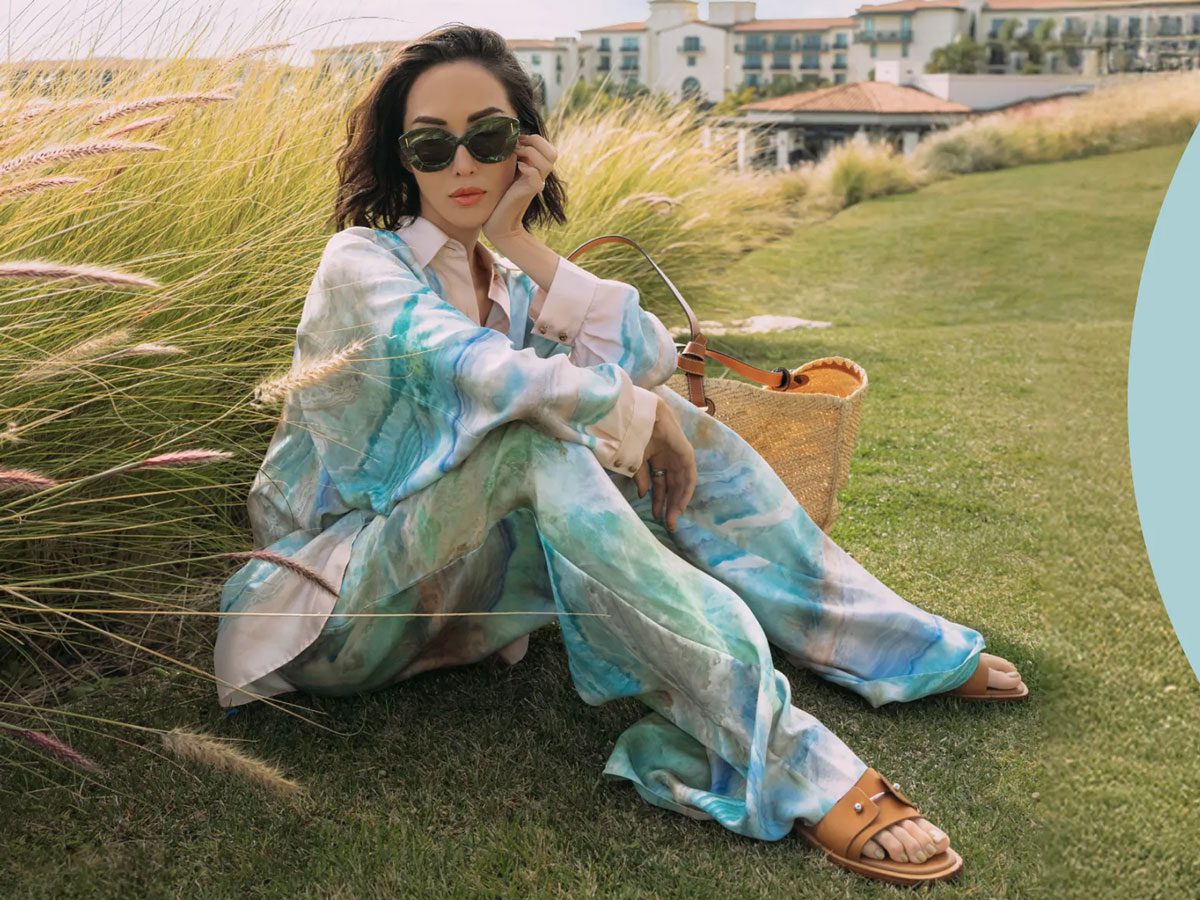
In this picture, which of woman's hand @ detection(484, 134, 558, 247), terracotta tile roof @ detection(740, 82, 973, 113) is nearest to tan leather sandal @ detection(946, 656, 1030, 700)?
woman's hand @ detection(484, 134, 558, 247)

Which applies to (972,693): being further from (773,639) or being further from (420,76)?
(420,76)

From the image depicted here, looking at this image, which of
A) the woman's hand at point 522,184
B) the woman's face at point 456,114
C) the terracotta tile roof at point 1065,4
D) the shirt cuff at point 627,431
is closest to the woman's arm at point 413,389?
the shirt cuff at point 627,431

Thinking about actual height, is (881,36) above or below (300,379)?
above

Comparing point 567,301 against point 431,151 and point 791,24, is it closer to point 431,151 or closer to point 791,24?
point 431,151

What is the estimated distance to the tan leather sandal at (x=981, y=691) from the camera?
2219mm

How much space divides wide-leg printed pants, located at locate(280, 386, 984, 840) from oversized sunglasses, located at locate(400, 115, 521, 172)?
1.69 feet

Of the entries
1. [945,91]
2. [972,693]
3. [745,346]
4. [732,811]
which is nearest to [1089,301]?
[745,346]

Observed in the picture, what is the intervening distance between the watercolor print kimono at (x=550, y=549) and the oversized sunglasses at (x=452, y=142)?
0.40 feet

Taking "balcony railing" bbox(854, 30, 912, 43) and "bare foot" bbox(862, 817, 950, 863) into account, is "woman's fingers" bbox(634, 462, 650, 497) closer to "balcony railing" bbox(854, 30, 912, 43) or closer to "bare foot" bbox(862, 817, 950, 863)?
"bare foot" bbox(862, 817, 950, 863)

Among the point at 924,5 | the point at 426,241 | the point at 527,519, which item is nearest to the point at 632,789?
the point at 527,519

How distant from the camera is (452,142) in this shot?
1.97 m

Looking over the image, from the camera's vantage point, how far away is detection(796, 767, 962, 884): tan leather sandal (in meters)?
1.66

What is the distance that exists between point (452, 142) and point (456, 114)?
0.16ft

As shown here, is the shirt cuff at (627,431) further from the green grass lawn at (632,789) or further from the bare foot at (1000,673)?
the bare foot at (1000,673)
